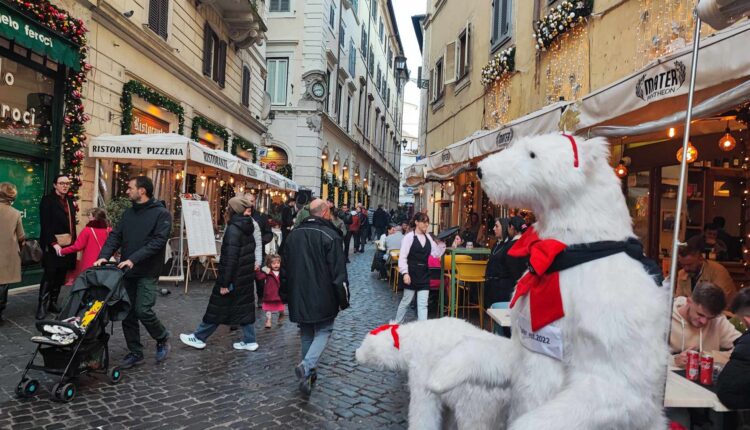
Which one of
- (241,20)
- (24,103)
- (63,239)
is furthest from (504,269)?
(241,20)

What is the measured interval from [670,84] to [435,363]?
2717mm

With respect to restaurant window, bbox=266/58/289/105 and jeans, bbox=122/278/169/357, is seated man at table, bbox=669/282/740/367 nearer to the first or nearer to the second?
jeans, bbox=122/278/169/357

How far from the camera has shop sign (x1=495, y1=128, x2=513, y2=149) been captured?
612 centimetres

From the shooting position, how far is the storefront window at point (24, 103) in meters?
7.99

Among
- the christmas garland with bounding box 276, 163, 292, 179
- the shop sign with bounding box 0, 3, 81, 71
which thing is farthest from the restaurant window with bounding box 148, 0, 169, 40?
the christmas garland with bounding box 276, 163, 292, 179

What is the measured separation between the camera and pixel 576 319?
1661 mm

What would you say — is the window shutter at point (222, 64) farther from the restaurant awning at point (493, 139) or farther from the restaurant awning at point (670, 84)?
the restaurant awning at point (670, 84)

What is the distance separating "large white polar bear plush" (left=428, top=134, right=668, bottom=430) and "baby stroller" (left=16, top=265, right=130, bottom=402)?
11.8 ft

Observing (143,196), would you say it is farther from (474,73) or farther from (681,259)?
(474,73)

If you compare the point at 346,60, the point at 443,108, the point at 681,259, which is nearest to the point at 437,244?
the point at 681,259

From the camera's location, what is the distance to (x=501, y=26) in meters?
11.7

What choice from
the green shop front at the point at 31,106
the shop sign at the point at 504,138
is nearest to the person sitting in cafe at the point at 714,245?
the shop sign at the point at 504,138

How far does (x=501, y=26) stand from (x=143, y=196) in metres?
9.73

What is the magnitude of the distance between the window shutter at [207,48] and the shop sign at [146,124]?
3209 millimetres
